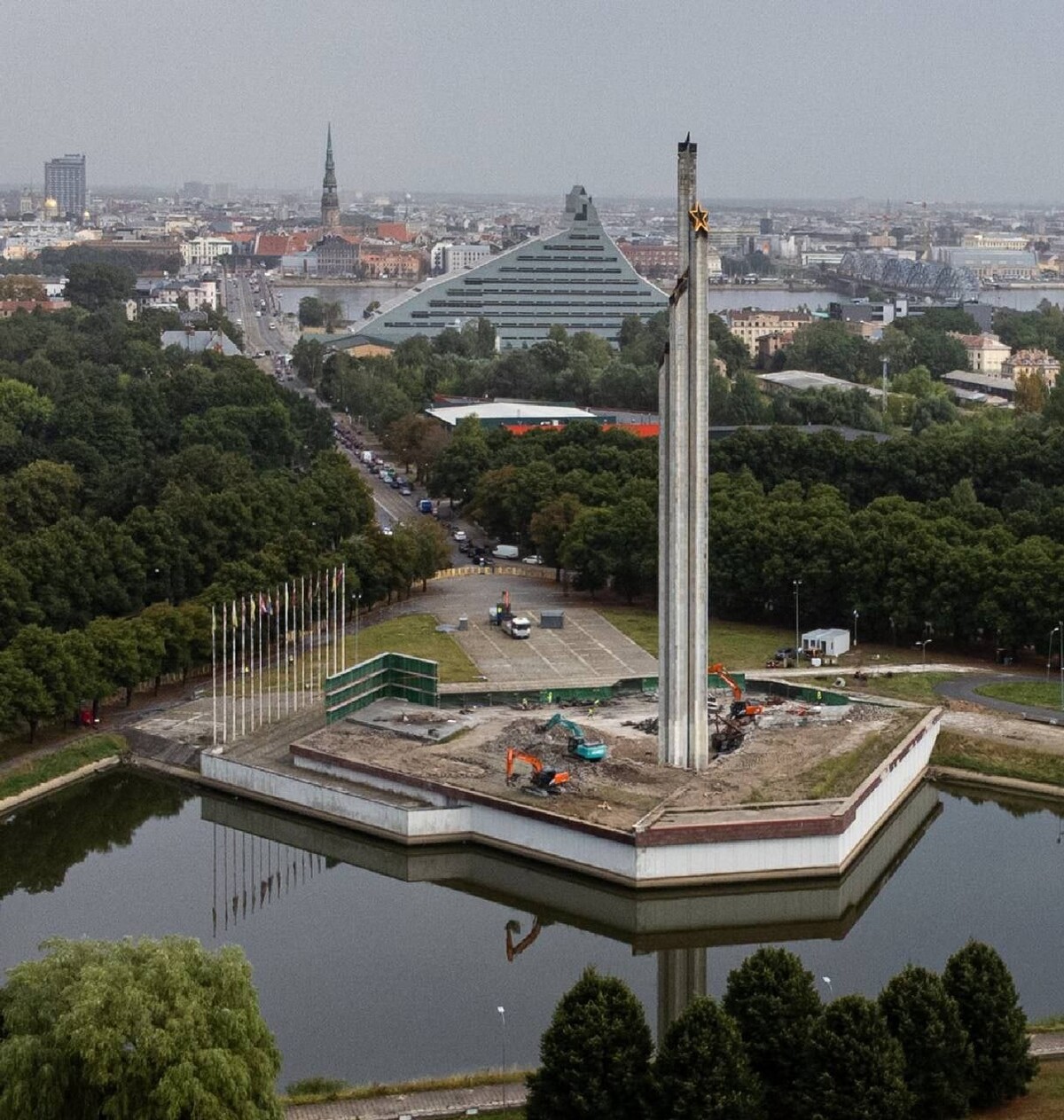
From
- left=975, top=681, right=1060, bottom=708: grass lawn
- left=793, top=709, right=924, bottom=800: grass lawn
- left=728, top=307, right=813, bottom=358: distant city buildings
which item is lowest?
left=975, top=681, right=1060, bottom=708: grass lawn

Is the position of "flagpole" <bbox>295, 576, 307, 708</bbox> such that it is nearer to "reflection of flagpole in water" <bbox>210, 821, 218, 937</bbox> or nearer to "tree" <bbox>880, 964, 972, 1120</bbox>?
"reflection of flagpole in water" <bbox>210, 821, 218, 937</bbox>

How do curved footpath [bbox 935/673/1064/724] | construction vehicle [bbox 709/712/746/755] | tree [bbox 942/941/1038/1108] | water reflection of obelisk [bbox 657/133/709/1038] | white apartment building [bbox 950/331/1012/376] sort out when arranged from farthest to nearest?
white apartment building [bbox 950/331/1012/376], curved footpath [bbox 935/673/1064/724], construction vehicle [bbox 709/712/746/755], water reflection of obelisk [bbox 657/133/709/1038], tree [bbox 942/941/1038/1108]

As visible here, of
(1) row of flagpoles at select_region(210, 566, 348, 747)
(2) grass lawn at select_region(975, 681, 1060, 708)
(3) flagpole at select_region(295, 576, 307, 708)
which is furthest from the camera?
(3) flagpole at select_region(295, 576, 307, 708)

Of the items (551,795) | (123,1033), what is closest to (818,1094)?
(123,1033)

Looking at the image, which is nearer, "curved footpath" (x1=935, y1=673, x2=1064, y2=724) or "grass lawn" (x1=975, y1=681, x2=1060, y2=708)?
"curved footpath" (x1=935, y1=673, x2=1064, y2=724)

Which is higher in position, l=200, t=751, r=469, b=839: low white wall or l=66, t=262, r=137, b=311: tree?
l=66, t=262, r=137, b=311: tree

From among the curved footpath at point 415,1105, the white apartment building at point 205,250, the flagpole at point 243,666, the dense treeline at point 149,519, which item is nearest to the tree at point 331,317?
the dense treeline at point 149,519

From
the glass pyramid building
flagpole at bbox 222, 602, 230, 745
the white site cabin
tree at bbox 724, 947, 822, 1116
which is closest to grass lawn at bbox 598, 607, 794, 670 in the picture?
the white site cabin
